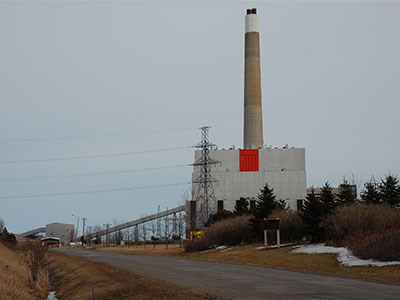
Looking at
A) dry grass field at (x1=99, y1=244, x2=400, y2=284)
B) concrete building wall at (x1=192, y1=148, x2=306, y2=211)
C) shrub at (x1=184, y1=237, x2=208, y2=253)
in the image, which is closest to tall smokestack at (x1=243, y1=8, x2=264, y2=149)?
concrete building wall at (x1=192, y1=148, x2=306, y2=211)

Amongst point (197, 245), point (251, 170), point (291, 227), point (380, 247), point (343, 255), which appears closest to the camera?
point (380, 247)

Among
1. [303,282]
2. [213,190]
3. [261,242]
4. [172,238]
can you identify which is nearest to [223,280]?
[303,282]

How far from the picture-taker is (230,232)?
49.2m

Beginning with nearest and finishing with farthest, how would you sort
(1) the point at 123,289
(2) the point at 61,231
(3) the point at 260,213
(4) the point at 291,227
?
1. (1) the point at 123,289
2. (4) the point at 291,227
3. (3) the point at 260,213
4. (2) the point at 61,231

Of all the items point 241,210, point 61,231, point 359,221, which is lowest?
point 359,221

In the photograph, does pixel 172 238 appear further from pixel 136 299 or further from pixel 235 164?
pixel 136 299

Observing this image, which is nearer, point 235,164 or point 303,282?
point 303,282

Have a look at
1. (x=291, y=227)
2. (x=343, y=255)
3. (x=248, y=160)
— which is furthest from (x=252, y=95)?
(x=343, y=255)

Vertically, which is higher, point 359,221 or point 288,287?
point 359,221

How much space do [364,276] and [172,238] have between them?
8106cm

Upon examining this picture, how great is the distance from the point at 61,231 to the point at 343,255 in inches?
5160

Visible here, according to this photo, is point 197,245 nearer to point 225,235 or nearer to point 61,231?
point 225,235

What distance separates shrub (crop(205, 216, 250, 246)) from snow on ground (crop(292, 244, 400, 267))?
1343 centimetres

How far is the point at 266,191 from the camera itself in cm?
4803
